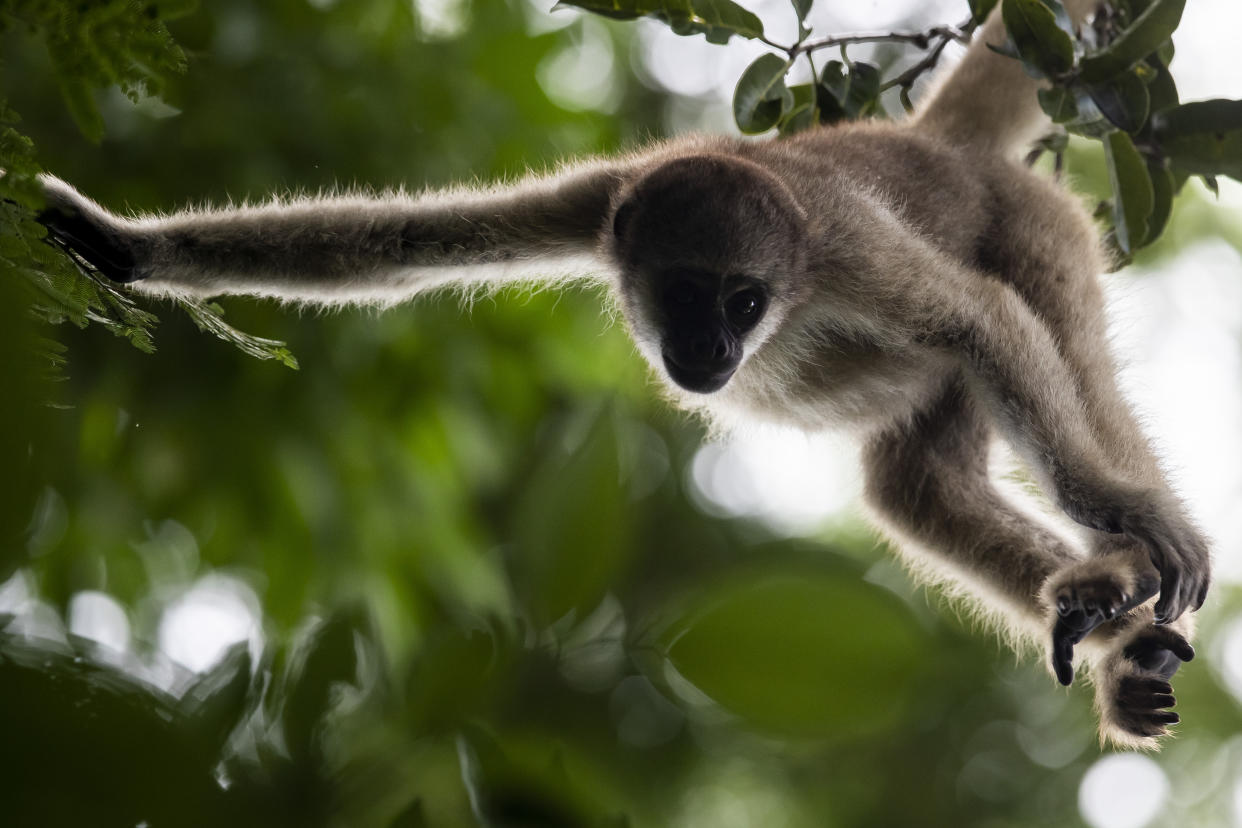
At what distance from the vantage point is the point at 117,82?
6.49 ft

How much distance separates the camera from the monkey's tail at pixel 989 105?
4.73m

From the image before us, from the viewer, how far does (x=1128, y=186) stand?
365 centimetres

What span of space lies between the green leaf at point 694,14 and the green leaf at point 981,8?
750 millimetres

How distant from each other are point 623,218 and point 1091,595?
2.21m

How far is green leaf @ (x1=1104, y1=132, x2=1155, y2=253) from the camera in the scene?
361 centimetres

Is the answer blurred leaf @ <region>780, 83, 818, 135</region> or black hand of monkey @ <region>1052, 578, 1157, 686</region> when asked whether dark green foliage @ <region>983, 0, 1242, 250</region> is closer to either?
blurred leaf @ <region>780, 83, 818, 135</region>

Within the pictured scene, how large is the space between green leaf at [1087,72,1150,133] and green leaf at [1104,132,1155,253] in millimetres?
76

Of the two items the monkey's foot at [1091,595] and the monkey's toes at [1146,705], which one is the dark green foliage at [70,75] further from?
the monkey's toes at [1146,705]

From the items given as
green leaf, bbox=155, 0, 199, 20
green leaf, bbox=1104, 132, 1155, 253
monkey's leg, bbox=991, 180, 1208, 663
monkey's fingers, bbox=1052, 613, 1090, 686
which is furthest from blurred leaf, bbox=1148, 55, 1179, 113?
green leaf, bbox=155, 0, 199, 20

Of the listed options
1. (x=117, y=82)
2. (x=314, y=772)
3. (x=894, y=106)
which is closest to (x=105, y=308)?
(x=117, y=82)

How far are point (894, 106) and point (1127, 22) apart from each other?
2.81 m

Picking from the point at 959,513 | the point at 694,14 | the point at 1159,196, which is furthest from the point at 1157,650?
the point at 694,14

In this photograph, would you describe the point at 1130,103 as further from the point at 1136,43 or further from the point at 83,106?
the point at 83,106

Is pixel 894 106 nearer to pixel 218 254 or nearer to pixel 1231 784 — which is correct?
pixel 218 254
